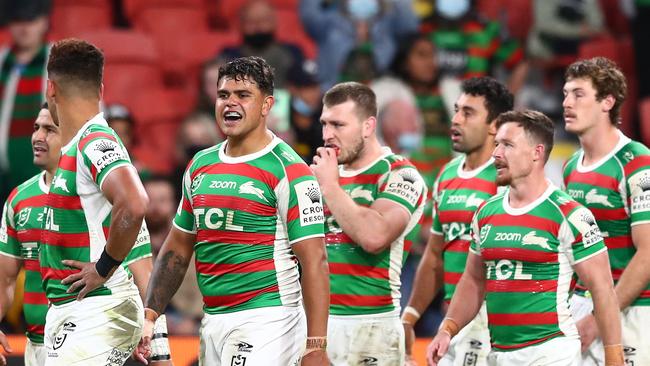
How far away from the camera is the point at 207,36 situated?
39.2ft

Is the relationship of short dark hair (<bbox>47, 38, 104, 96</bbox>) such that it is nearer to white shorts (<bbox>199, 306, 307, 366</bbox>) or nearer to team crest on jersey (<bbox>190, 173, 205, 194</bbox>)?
team crest on jersey (<bbox>190, 173, 205, 194</bbox>)

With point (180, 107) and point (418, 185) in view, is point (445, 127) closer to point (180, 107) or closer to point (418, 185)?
point (180, 107)

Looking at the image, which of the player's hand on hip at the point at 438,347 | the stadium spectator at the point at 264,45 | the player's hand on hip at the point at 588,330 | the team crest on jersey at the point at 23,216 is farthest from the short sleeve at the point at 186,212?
the stadium spectator at the point at 264,45

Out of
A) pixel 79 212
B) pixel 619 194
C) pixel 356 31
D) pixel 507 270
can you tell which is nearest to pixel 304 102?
pixel 356 31

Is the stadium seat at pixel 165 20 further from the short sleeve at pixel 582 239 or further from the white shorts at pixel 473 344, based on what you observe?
the short sleeve at pixel 582 239

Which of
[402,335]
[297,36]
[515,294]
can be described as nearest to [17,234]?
[402,335]

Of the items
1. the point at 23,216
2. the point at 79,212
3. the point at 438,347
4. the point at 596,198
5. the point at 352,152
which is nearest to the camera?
the point at 79,212

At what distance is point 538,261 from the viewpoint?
241 inches

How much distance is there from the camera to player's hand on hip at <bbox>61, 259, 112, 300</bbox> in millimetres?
5473

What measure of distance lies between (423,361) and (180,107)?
436cm

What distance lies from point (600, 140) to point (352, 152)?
4.85 feet

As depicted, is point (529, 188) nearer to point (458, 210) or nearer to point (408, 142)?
point (458, 210)

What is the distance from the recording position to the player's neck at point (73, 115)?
5.70 m

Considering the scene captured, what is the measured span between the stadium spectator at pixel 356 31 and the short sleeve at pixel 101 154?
626cm
